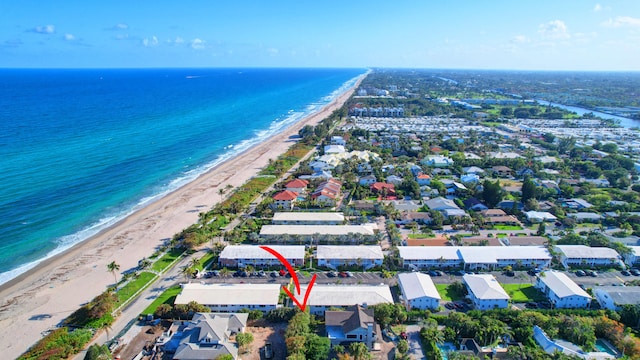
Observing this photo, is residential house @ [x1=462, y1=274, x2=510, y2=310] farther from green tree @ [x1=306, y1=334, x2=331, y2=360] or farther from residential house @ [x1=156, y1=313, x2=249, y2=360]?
residential house @ [x1=156, y1=313, x2=249, y2=360]

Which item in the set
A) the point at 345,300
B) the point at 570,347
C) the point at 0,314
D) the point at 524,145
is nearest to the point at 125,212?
the point at 0,314

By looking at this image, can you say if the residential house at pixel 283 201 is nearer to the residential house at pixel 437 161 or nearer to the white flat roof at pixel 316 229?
the white flat roof at pixel 316 229

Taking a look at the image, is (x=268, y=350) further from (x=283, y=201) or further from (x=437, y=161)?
(x=437, y=161)

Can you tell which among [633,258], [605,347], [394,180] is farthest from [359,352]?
[394,180]

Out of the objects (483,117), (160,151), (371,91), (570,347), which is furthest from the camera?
(371,91)

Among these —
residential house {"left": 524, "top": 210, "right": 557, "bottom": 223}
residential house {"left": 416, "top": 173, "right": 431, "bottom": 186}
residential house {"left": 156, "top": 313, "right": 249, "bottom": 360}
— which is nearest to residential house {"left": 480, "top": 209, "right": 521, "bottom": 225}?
residential house {"left": 524, "top": 210, "right": 557, "bottom": 223}

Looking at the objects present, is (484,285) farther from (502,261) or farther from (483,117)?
(483,117)

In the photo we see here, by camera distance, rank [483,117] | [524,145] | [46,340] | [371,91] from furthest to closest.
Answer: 1. [371,91]
2. [483,117]
3. [524,145]
4. [46,340]
